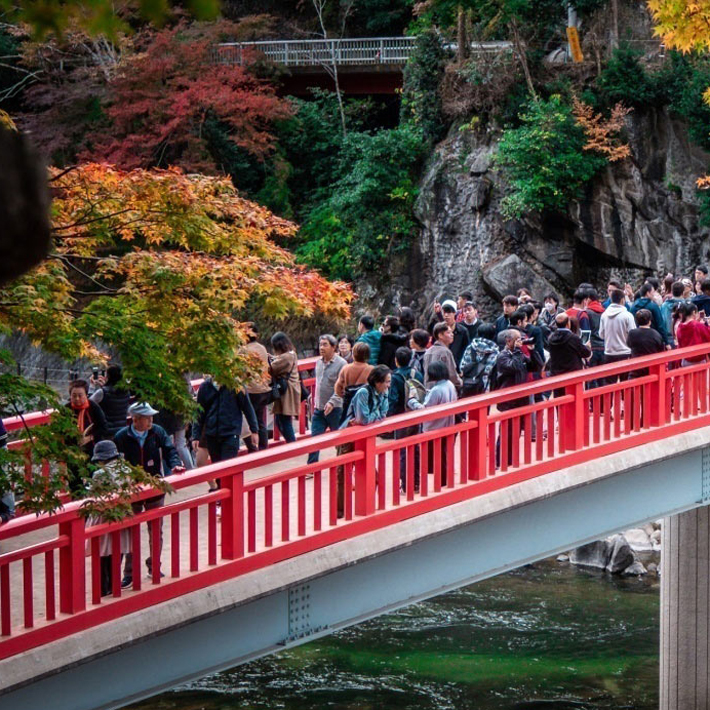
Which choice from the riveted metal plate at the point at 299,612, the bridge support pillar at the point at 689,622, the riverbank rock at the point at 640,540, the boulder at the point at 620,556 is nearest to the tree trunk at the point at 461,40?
the riverbank rock at the point at 640,540

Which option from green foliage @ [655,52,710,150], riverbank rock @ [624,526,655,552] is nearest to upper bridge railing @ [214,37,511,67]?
green foliage @ [655,52,710,150]

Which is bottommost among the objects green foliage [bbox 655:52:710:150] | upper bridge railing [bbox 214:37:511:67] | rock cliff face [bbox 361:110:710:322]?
rock cliff face [bbox 361:110:710:322]

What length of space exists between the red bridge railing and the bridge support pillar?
2.71m

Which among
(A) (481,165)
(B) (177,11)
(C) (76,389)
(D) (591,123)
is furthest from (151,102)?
(C) (76,389)

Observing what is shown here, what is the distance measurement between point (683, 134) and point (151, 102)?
44.4 feet

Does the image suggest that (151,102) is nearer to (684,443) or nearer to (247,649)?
(684,443)

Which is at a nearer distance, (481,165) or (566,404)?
(566,404)

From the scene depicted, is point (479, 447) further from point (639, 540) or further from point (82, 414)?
point (639, 540)

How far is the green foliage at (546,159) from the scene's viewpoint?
2817 cm


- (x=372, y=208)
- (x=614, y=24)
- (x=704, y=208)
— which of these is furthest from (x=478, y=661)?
(x=614, y=24)

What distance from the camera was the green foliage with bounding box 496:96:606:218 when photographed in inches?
1109

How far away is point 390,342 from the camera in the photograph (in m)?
12.7

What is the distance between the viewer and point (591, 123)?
28.6m

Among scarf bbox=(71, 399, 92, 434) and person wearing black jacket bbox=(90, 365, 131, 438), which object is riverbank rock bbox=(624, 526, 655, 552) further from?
scarf bbox=(71, 399, 92, 434)
